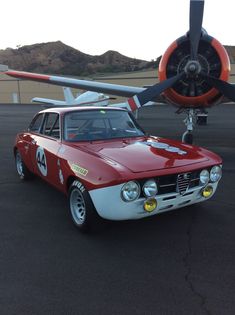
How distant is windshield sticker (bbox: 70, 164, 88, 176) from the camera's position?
426cm

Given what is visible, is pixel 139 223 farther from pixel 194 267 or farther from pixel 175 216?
pixel 194 267

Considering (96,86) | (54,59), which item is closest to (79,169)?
(96,86)

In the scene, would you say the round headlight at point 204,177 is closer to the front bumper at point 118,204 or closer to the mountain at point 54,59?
the front bumper at point 118,204

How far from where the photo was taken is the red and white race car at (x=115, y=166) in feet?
13.1

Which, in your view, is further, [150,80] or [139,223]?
[150,80]

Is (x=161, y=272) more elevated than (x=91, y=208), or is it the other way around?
(x=91, y=208)

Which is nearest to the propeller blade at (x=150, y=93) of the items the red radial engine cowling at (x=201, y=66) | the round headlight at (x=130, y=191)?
the red radial engine cowling at (x=201, y=66)

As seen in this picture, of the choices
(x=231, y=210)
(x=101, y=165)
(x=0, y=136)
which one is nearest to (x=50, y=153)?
(x=101, y=165)

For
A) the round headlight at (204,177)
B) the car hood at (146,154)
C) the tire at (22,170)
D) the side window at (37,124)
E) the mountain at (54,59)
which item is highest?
the mountain at (54,59)

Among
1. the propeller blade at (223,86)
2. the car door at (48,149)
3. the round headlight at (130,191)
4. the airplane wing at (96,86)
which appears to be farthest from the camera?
the airplane wing at (96,86)

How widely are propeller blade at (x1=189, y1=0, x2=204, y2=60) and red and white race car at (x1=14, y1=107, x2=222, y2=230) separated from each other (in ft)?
13.9

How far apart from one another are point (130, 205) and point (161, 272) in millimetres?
823

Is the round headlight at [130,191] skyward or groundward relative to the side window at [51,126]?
groundward

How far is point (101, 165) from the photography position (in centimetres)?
413
